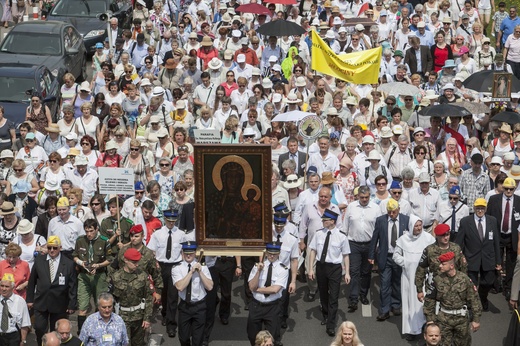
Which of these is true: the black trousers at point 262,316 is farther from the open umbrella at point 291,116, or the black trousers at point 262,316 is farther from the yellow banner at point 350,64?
the yellow banner at point 350,64

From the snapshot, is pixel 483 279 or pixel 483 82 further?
pixel 483 82

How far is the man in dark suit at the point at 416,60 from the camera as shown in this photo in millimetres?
27250

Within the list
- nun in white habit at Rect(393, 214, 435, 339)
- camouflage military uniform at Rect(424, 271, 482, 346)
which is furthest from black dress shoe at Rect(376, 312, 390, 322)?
camouflage military uniform at Rect(424, 271, 482, 346)

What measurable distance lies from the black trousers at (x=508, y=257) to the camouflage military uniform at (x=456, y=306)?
2.86 metres

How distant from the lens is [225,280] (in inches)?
712

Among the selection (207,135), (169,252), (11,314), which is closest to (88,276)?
(169,252)

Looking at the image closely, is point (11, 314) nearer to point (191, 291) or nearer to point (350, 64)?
point (191, 291)

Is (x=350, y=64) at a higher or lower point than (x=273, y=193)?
higher

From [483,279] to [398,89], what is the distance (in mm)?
5867

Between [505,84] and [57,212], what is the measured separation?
9129 mm

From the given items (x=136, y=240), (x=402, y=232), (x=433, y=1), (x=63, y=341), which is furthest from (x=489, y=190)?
(x=433, y=1)

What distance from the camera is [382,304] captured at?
18266mm

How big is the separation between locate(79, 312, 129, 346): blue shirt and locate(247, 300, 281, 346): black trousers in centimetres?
196

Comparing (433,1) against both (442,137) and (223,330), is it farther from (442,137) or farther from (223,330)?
(223,330)
